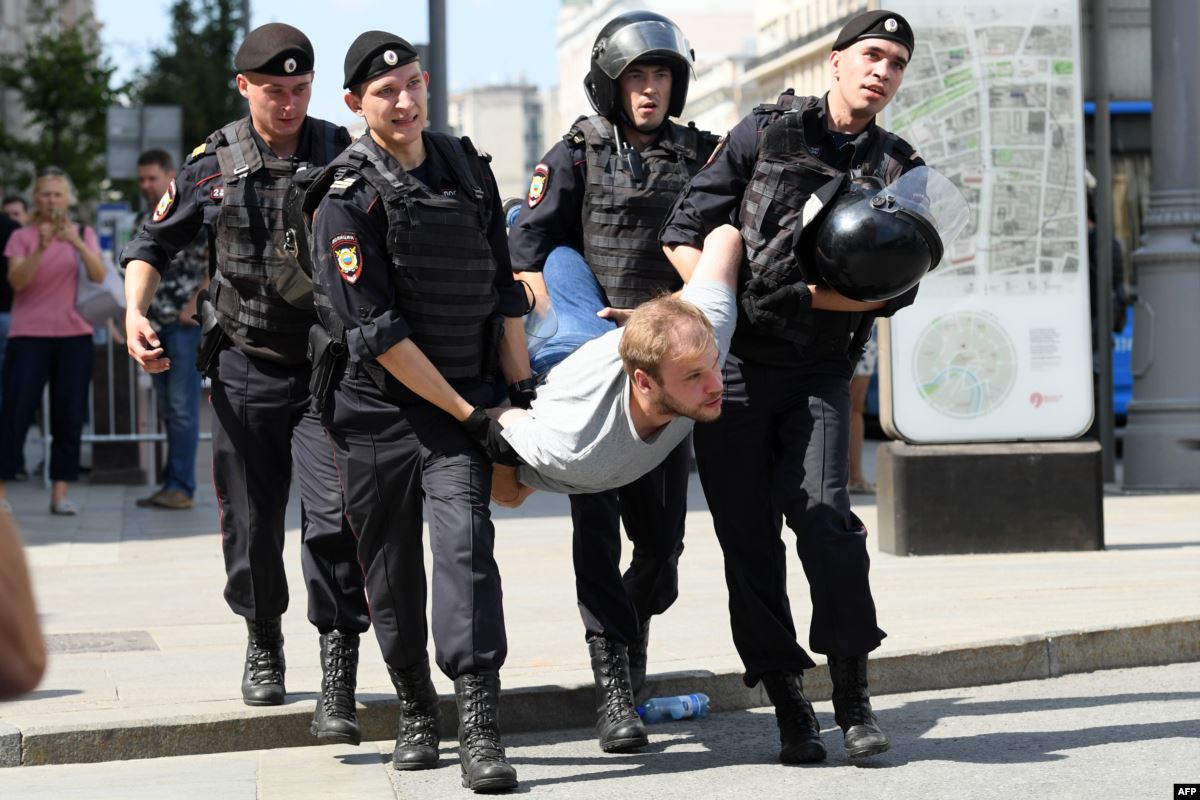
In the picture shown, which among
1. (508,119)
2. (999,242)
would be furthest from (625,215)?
(508,119)

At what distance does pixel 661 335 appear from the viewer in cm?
460

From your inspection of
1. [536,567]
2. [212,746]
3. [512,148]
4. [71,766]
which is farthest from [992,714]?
[512,148]

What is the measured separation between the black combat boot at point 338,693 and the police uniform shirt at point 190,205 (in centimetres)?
133

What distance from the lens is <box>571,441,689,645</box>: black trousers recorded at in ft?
17.5

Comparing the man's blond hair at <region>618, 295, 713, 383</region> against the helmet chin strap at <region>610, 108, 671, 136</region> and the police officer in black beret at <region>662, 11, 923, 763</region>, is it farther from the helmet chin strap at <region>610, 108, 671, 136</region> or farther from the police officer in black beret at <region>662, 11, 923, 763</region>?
the helmet chin strap at <region>610, 108, 671, 136</region>

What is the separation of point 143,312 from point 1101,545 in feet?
15.8

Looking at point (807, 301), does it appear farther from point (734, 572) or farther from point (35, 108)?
point (35, 108)

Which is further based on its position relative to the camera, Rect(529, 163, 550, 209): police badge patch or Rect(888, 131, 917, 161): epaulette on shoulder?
Rect(529, 163, 550, 209): police badge patch

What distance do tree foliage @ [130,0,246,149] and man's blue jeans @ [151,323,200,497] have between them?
2692 cm

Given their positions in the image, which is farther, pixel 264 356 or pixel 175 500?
pixel 175 500

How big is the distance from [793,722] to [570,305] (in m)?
1.34

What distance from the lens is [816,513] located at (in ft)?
16.5

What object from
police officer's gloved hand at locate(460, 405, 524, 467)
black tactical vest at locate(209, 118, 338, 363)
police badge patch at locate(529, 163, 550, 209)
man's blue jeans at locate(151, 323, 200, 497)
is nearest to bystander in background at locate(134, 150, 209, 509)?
man's blue jeans at locate(151, 323, 200, 497)

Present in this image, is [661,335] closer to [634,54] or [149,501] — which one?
[634,54]
